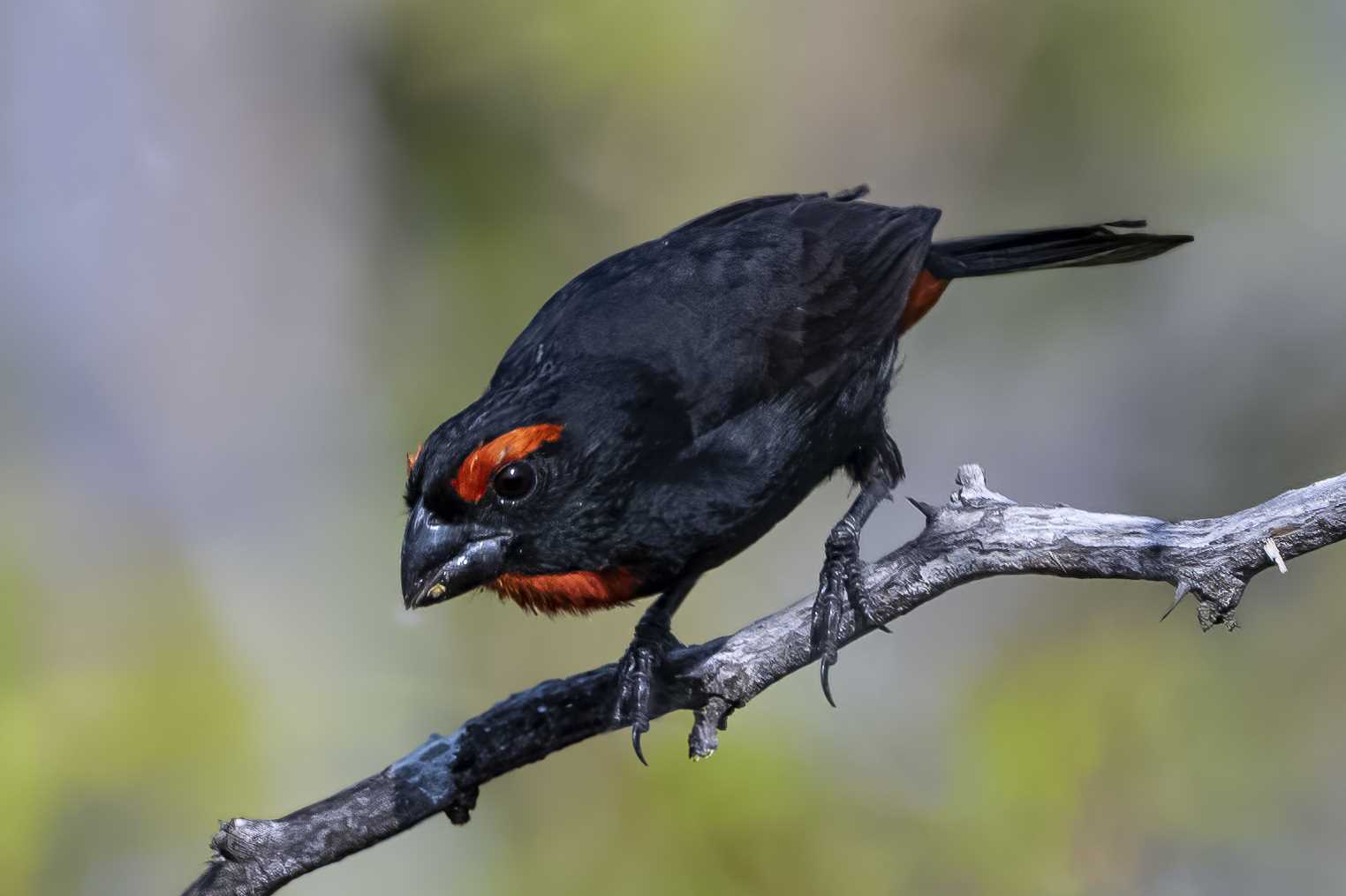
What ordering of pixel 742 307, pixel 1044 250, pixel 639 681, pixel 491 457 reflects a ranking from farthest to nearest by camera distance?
pixel 1044 250 < pixel 742 307 < pixel 639 681 < pixel 491 457

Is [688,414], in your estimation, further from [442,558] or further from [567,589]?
[442,558]

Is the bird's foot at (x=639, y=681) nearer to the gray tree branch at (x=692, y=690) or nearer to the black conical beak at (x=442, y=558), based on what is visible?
the gray tree branch at (x=692, y=690)

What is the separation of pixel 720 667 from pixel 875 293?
4.23 ft

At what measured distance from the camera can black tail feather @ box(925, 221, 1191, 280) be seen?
13.1ft

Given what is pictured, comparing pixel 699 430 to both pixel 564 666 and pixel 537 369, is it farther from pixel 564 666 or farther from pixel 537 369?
pixel 564 666

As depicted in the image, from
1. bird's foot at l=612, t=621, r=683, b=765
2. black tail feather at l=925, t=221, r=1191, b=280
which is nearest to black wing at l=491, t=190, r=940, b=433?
black tail feather at l=925, t=221, r=1191, b=280

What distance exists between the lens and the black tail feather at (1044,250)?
400 cm

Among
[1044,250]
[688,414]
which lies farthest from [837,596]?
[1044,250]

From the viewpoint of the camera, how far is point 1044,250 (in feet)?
13.7

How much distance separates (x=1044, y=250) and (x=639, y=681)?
188 centimetres

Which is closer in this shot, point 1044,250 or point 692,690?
point 692,690

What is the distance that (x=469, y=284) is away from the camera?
598 centimetres

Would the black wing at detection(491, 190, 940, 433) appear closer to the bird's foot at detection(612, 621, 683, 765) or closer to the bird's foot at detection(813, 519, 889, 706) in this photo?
the bird's foot at detection(813, 519, 889, 706)

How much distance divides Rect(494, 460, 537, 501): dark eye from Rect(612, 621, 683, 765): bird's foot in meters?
0.56
